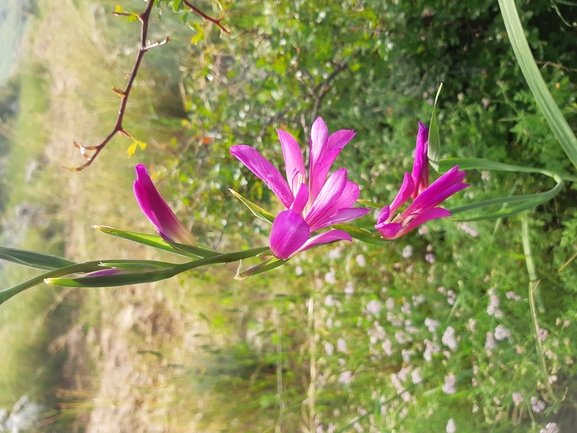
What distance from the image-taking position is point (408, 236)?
1317mm

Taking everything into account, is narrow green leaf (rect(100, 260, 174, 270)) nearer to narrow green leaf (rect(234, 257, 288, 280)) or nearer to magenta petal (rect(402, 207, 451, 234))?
narrow green leaf (rect(234, 257, 288, 280))

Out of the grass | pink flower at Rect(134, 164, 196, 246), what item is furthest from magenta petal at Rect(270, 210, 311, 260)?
the grass

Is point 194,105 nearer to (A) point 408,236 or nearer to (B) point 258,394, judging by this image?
(A) point 408,236

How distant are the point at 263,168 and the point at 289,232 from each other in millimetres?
74

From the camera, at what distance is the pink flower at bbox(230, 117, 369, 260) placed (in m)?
0.39

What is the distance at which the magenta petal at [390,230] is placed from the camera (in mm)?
437

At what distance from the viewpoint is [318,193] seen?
1.47ft

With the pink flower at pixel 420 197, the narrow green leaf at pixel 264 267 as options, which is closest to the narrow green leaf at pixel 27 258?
the narrow green leaf at pixel 264 267

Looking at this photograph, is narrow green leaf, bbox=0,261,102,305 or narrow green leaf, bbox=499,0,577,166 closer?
narrow green leaf, bbox=0,261,102,305

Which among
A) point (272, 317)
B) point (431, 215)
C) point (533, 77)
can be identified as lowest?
point (431, 215)

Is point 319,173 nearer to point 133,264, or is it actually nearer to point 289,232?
point 289,232

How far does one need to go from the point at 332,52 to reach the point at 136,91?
1.37 meters

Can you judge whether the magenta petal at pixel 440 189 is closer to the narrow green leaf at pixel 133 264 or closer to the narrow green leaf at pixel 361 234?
the narrow green leaf at pixel 361 234

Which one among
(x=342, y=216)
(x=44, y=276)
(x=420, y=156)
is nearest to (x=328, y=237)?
(x=342, y=216)
